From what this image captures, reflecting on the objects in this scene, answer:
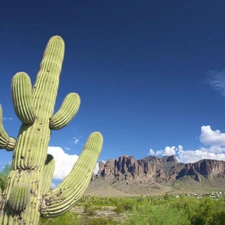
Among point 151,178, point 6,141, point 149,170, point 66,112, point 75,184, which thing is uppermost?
point 149,170

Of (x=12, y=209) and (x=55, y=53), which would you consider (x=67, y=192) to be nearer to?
(x=12, y=209)

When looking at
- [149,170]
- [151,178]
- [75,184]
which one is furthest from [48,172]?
[149,170]

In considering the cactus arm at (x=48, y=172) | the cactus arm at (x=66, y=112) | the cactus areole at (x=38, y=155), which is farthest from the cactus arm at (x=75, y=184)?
the cactus arm at (x=66, y=112)

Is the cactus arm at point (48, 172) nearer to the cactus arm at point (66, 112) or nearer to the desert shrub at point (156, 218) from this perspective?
the cactus arm at point (66, 112)

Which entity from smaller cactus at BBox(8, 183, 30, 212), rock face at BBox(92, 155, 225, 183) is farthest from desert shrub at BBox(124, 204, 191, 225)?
rock face at BBox(92, 155, 225, 183)

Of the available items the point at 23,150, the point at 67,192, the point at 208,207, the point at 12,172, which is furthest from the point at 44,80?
the point at 208,207

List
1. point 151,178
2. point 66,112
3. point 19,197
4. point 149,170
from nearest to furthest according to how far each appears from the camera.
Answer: point 19,197, point 66,112, point 151,178, point 149,170

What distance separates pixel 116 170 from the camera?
175m

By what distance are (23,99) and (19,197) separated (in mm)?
1593

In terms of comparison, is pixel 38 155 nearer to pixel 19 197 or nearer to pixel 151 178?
pixel 19 197

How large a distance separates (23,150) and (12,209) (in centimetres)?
92

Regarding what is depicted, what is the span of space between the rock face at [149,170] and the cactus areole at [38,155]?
153m

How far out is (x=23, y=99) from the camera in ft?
13.9

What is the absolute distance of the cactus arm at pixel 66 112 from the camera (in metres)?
4.63
